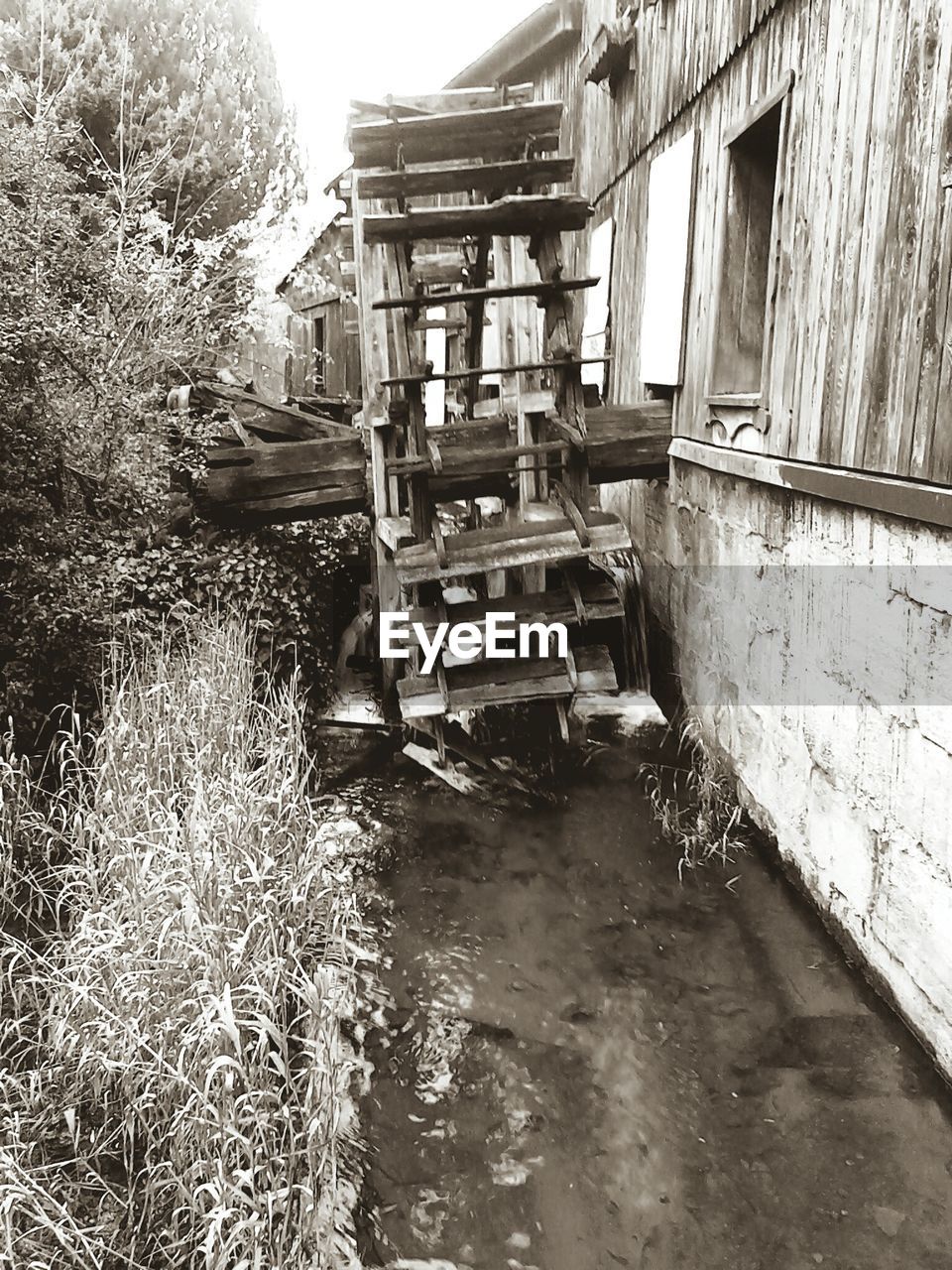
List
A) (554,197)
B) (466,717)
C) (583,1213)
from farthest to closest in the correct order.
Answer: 1. (466,717)
2. (554,197)
3. (583,1213)

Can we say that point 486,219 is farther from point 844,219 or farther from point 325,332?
point 325,332

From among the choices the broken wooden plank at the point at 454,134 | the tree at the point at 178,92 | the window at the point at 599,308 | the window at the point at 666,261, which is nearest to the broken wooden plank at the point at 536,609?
the window at the point at 666,261

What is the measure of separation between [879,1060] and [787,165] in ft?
12.4

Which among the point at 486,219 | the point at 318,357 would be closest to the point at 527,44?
the point at 486,219

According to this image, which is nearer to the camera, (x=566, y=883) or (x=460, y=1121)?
(x=460, y=1121)

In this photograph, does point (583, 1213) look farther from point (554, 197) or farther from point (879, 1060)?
point (554, 197)

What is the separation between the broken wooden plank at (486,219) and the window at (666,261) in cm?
99

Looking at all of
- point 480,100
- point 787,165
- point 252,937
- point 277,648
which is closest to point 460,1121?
point 252,937

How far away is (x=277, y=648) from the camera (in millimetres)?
6422

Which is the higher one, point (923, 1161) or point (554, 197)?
point (554, 197)

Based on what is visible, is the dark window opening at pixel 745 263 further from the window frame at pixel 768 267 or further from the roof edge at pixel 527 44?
the roof edge at pixel 527 44

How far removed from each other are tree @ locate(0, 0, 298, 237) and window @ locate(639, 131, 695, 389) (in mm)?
4532

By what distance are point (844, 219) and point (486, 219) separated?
213 centimetres

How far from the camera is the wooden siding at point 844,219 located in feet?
11.2
